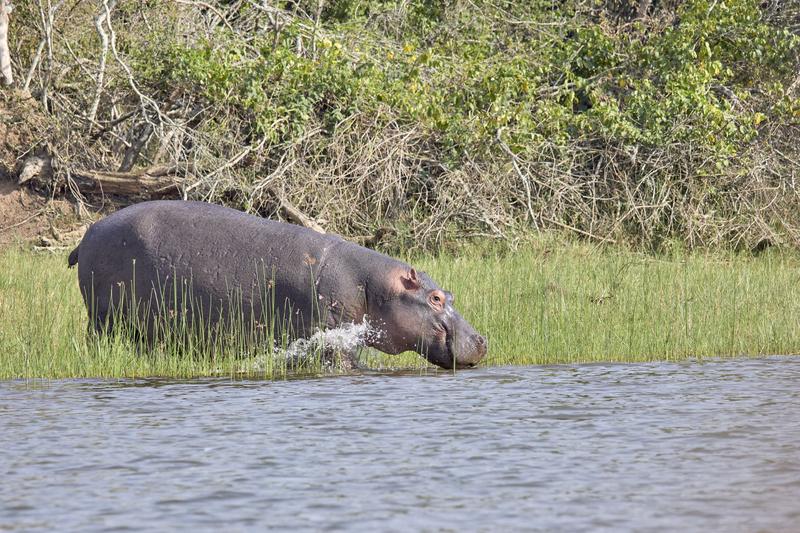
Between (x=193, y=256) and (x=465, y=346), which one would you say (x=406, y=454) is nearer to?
(x=465, y=346)

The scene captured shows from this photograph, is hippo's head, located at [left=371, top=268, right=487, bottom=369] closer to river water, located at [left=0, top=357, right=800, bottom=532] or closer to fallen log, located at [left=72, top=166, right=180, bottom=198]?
river water, located at [left=0, top=357, right=800, bottom=532]

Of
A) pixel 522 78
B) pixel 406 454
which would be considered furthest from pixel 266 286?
pixel 522 78

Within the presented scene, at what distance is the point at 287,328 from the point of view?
7914 mm

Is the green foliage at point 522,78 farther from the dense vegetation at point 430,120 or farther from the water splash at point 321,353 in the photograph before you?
the water splash at point 321,353

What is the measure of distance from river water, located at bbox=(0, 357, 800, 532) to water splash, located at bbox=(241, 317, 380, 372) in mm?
420

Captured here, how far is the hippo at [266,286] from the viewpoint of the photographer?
791 cm

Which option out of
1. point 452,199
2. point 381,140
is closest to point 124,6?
point 381,140

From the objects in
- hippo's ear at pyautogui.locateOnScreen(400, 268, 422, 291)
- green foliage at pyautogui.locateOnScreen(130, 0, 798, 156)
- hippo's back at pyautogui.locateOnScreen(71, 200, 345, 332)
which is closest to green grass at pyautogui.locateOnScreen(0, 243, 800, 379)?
hippo's back at pyautogui.locateOnScreen(71, 200, 345, 332)

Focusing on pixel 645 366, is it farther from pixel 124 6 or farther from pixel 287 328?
pixel 124 6

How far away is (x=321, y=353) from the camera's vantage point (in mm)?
7766

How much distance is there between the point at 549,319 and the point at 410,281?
1.21m

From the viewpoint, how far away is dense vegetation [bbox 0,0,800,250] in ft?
45.1

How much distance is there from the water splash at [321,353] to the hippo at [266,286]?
6 cm

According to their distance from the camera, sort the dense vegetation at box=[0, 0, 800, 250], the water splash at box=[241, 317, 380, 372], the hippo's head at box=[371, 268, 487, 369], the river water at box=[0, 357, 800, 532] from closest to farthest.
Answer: the river water at box=[0, 357, 800, 532] → the water splash at box=[241, 317, 380, 372] → the hippo's head at box=[371, 268, 487, 369] → the dense vegetation at box=[0, 0, 800, 250]
